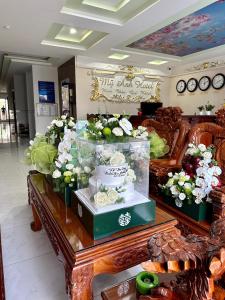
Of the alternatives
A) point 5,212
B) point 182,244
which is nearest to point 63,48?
point 5,212

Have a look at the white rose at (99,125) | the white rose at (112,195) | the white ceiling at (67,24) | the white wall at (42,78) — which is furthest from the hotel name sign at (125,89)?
Answer: the white rose at (112,195)

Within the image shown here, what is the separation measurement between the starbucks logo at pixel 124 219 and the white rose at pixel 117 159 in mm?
274

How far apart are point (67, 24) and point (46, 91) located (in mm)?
4127

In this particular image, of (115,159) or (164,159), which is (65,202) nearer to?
(115,159)

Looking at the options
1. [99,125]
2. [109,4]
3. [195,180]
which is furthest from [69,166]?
[109,4]

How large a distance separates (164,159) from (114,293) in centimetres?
179

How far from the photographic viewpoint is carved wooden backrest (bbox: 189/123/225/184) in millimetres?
1908

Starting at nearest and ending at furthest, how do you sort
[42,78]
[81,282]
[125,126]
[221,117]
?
1. [81,282]
2. [125,126]
3. [221,117]
4. [42,78]

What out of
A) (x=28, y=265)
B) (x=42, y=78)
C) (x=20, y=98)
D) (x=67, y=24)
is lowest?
(x=28, y=265)

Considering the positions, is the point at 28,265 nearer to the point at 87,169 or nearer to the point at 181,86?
the point at 87,169

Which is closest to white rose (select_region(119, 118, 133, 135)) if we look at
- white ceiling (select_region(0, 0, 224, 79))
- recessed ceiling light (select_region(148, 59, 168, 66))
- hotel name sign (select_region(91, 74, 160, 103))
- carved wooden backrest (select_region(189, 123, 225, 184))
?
carved wooden backrest (select_region(189, 123, 225, 184))

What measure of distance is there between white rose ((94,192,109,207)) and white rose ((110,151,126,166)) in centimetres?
17

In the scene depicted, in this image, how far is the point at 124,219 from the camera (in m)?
1.15

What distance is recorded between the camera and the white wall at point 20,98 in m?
9.77
